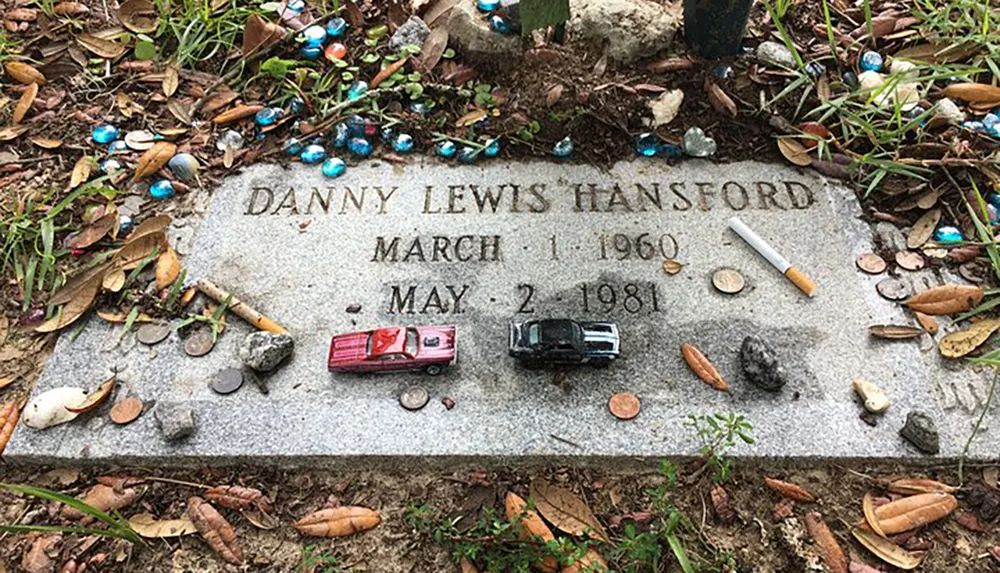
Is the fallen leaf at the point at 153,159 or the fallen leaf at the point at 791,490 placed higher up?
the fallen leaf at the point at 153,159

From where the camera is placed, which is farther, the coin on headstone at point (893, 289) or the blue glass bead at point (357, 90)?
the blue glass bead at point (357, 90)

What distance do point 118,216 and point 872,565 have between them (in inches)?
119

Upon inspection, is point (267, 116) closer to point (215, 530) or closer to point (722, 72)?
point (215, 530)

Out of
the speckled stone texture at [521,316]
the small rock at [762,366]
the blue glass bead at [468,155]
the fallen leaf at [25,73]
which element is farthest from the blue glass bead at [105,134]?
the small rock at [762,366]

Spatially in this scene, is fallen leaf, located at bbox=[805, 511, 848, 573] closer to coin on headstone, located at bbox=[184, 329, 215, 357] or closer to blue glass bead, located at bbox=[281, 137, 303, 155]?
coin on headstone, located at bbox=[184, 329, 215, 357]

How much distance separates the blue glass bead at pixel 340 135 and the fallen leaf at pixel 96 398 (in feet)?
4.32

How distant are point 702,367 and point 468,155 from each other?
52.4 inches

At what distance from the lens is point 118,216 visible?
2.99m

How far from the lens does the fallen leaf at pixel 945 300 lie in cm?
257

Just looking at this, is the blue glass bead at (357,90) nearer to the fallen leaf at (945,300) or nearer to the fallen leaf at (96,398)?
the fallen leaf at (96,398)

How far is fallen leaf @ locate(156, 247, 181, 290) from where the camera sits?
2.73 metres

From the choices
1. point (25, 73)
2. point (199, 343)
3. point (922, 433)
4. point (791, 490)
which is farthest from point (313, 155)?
point (922, 433)

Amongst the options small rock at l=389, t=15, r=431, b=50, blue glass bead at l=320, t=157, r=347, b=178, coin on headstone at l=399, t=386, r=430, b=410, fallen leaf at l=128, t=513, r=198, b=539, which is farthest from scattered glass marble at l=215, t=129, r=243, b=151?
fallen leaf at l=128, t=513, r=198, b=539

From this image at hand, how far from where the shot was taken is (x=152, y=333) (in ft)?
8.52
